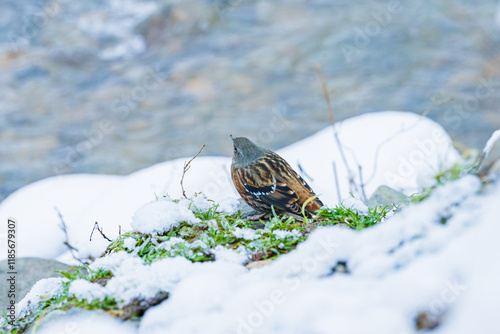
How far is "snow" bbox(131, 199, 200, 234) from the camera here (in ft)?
8.49

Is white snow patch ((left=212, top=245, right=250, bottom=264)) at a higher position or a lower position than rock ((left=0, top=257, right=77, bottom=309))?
higher

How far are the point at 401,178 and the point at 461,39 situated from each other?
5843 mm

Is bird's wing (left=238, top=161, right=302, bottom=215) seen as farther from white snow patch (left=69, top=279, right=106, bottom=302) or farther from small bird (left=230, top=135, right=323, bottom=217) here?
white snow patch (left=69, top=279, right=106, bottom=302)

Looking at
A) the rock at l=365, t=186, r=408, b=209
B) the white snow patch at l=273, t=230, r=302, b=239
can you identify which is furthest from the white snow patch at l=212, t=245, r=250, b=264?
the rock at l=365, t=186, r=408, b=209

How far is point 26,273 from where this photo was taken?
3.73 meters

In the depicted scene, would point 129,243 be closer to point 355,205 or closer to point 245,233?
point 245,233

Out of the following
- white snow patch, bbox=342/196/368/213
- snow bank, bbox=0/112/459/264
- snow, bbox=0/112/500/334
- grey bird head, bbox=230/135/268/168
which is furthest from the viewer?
snow bank, bbox=0/112/459/264

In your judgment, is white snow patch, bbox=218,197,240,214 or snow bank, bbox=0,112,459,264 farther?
snow bank, bbox=0,112,459,264

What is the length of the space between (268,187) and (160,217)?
0.83 m

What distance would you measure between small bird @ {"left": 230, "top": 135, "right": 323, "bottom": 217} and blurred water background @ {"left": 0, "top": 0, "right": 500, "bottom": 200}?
4.03 meters

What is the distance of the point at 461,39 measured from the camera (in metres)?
9.48

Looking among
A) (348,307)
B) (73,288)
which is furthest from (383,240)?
(73,288)

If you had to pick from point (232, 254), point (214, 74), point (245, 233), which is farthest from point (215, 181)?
point (214, 74)

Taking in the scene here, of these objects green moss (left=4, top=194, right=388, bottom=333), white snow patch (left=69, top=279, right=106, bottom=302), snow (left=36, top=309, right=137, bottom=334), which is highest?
white snow patch (left=69, top=279, right=106, bottom=302)
